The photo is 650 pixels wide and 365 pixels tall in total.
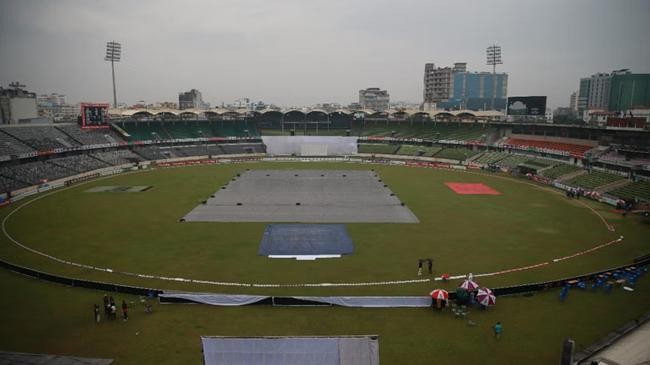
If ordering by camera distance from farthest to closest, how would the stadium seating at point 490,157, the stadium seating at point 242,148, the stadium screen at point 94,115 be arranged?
1. the stadium seating at point 242,148
2. the stadium screen at point 94,115
3. the stadium seating at point 490,157

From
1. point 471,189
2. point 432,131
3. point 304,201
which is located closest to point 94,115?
point 304,201

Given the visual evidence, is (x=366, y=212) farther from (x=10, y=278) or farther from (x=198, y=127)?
(x=198, y=127)

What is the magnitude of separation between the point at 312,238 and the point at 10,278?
68.9ft

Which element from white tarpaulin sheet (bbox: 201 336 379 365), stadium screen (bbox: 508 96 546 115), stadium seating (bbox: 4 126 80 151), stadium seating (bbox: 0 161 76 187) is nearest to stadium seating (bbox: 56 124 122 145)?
stadium seating (bbox: 4 126 80 151)

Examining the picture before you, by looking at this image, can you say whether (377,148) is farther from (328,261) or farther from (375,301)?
(375,301)

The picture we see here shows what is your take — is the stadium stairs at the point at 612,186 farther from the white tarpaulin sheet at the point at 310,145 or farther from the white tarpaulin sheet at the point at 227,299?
the white tarpaulin sheet at the point at 310,145

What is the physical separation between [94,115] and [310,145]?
4660 cm

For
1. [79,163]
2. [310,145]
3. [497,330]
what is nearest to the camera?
[497,330]

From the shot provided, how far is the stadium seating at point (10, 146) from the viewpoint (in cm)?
6283

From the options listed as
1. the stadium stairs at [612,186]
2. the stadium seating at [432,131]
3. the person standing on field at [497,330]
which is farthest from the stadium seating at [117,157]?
the stadium stairs at [612,186]

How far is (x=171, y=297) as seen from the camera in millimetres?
24312

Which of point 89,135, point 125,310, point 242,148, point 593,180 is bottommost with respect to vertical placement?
point 125,310

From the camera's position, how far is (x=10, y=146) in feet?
212

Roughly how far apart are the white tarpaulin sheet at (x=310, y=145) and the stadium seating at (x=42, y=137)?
146ft
